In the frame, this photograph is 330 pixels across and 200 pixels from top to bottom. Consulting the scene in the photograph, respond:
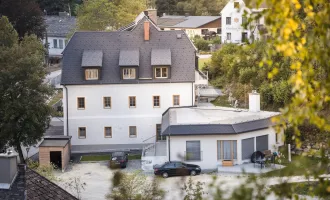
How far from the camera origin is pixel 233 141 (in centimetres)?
3120

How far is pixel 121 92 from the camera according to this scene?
3631cm

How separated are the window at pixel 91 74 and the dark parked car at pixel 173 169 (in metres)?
8.61

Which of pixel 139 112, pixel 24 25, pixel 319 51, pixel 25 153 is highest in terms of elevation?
pixel 24 25

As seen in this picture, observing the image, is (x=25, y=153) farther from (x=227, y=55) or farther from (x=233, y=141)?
(x=227, y=55)

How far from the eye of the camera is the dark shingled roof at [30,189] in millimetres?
14789

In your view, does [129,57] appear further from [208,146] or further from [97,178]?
[97,178]

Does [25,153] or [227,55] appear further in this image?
[227,55]

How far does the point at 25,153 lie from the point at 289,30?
104 ft

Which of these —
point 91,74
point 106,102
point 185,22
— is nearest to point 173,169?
point 106,102

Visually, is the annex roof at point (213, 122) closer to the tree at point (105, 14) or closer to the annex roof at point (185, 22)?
the tree at point (105, 14)

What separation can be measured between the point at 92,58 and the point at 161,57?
14.0 feet

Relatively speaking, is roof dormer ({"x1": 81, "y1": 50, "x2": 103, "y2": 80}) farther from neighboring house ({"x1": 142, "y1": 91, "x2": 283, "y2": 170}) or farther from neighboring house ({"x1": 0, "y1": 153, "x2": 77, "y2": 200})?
neighboring house ({"x1": 0, "y1": 153, "x2": 77, "y2": 200})

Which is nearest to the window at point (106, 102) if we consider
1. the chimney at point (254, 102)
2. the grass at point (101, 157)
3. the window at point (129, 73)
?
the window at point (129, 73)

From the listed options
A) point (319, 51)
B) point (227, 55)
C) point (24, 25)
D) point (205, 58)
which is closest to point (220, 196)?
point (319, 51)
